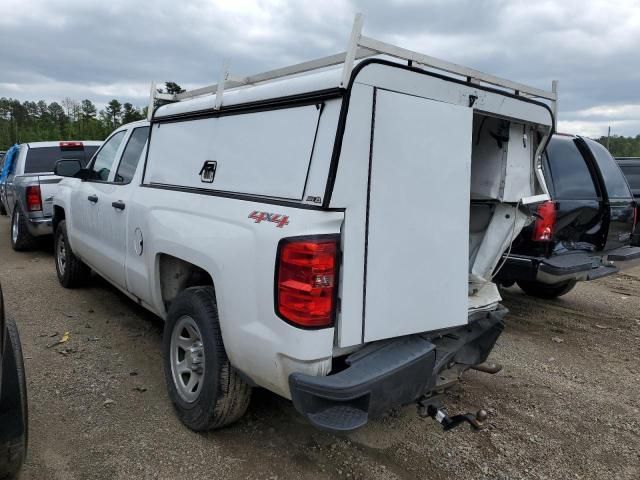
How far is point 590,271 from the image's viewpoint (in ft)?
16.7

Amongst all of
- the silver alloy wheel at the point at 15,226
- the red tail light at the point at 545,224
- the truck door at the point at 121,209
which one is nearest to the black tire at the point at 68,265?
the truck door at the point at 121,209

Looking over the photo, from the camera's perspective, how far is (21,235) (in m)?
8.69

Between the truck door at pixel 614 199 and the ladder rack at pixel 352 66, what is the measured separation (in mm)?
2735

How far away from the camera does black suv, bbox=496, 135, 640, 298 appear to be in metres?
4.78

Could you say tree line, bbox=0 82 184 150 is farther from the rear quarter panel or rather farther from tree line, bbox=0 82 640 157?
the rear quarter panel

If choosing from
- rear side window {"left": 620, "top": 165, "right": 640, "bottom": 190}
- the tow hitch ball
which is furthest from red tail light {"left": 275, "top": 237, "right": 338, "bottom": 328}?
rear side window {"left": 620, "top": 165, "right": 640, "bottom": 190}

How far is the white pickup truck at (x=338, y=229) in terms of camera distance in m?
2.36

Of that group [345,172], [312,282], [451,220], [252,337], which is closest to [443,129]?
[451,220]

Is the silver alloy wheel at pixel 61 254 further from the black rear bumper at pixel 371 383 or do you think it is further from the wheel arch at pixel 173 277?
the black rear bumper at pixel 371 383

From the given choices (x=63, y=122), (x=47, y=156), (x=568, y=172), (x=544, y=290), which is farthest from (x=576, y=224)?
(x=63, y=122)

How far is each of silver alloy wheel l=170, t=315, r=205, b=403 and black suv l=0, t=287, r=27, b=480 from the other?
933 millimetres

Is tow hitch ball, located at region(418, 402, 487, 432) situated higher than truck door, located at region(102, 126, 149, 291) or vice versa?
truck door, located at region(102, 126, 149, 291)

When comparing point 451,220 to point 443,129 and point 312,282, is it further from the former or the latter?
point 312,282

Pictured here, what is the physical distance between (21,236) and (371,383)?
8277mm
